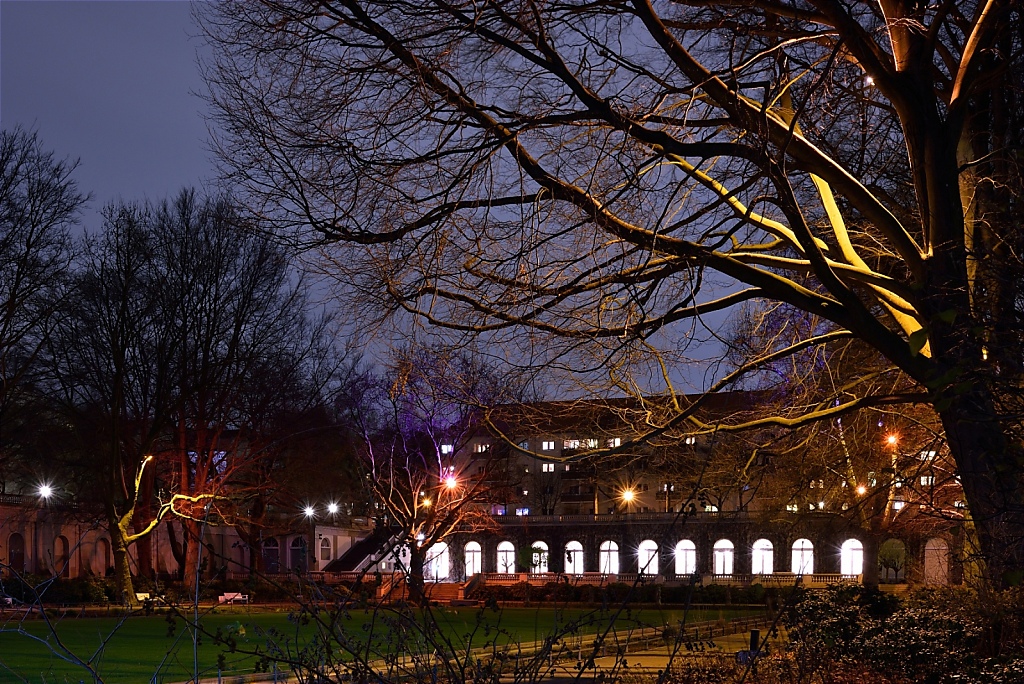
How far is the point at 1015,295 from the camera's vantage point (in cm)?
755

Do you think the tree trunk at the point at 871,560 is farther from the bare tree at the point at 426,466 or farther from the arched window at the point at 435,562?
the arched window at the point at 435,562

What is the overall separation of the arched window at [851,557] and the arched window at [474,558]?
2585cm

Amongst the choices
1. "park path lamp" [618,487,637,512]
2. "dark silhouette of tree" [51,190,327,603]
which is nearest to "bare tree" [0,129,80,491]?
"dark silhouette of tree" [51,190,327,603]

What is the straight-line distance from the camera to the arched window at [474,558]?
257ft

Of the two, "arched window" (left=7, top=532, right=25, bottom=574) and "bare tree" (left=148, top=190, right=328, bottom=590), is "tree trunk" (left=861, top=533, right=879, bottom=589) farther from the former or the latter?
"arched window" (left=7, top=532, right=25, bottom=574)

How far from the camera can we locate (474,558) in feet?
254

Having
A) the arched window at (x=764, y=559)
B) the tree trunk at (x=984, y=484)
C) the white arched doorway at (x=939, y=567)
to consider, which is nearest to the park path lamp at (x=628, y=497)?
the arched window at (x=764, y=559)

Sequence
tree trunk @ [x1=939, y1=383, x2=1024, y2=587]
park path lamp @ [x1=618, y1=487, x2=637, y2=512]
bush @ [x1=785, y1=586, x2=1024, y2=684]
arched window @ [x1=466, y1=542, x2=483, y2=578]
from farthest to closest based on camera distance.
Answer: arched window @ [x1=466, y1=542, x2=483, y2=578]
park path lamp @ [x1=618, y1=487, x2=637, y2=512]
bush @ [x1=785, y1=586, x2=1024, y2=684]
tree trunk @ [x1=939, y1=383, x2=1024, y2=587]

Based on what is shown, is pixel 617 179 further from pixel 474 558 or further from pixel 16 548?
pixel 474 558

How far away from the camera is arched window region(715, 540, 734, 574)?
2854 inches

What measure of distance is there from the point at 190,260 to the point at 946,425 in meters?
32.8

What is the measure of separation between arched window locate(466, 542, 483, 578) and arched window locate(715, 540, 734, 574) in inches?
689

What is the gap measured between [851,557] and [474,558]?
2636 cm

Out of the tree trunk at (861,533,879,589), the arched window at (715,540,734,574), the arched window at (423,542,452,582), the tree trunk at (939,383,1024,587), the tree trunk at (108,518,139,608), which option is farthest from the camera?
the arched window at (715,540,734,574)
